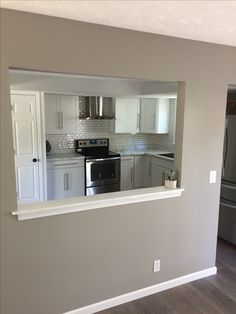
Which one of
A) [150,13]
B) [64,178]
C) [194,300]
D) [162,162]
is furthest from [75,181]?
[150,13]

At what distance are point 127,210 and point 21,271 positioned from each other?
0.98 meters

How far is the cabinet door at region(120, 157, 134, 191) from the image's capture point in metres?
5.45

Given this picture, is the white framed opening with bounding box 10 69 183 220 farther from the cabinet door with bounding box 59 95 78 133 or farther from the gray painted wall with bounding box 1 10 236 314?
the gray painted wall with bounding box 1 10 236 314

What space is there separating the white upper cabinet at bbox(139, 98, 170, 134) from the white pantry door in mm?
2269

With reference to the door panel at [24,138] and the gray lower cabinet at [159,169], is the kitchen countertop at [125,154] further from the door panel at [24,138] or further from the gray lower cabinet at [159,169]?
the door panel at [24,138]

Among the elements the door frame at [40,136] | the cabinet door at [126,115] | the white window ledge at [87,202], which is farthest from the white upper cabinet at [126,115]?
the white window ledge at [87,202]

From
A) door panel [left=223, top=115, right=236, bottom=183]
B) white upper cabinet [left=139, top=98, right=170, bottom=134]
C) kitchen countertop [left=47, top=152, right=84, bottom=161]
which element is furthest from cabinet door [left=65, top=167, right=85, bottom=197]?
door panel [left=223, top=115, right=236, bottom=183]

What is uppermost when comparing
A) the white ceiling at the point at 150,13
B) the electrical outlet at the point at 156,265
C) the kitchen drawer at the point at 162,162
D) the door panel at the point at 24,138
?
the white ceiling at the point at 150,13

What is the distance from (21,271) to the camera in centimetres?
204

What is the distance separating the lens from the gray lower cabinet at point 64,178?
457 cm

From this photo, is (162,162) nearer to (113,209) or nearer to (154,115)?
(154,115)

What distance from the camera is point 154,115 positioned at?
5.44 metres

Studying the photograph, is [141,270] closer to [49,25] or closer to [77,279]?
[77,279]

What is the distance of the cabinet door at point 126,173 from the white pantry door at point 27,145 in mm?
1774
